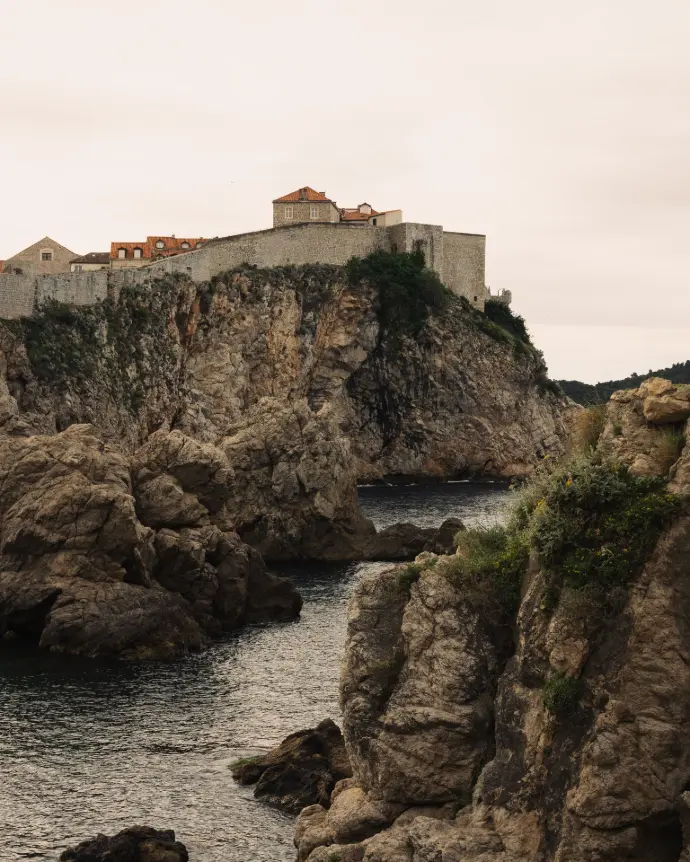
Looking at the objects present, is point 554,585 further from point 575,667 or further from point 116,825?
point 116,825

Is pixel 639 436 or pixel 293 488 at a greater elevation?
pixel 639 436

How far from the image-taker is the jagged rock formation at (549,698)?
19.6 m

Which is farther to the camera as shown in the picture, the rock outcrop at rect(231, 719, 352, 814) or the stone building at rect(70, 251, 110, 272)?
the stone building at rect(70, 251, 110, 272)

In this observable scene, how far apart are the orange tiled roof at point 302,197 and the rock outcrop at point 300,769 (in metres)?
86.1

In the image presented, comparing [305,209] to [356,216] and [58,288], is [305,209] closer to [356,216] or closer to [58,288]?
[356,216]

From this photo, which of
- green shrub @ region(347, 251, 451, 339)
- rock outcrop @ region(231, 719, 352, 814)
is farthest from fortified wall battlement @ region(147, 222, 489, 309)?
rock outcrop @ region(231, 719, 352, 814)

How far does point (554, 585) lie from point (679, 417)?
3.50 meters

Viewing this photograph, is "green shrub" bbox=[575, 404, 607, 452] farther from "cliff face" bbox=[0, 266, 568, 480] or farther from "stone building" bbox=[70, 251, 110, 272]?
"stone building" bbox=[70, 251, 110, 272]

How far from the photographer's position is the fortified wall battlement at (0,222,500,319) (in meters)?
86.8

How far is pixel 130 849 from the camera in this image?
1087 inches

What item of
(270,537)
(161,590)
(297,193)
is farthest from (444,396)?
(161,590)

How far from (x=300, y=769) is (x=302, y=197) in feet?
293

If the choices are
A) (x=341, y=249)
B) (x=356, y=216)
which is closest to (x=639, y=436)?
(x=341, y=249)

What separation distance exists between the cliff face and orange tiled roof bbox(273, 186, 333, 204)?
23.1 ft
